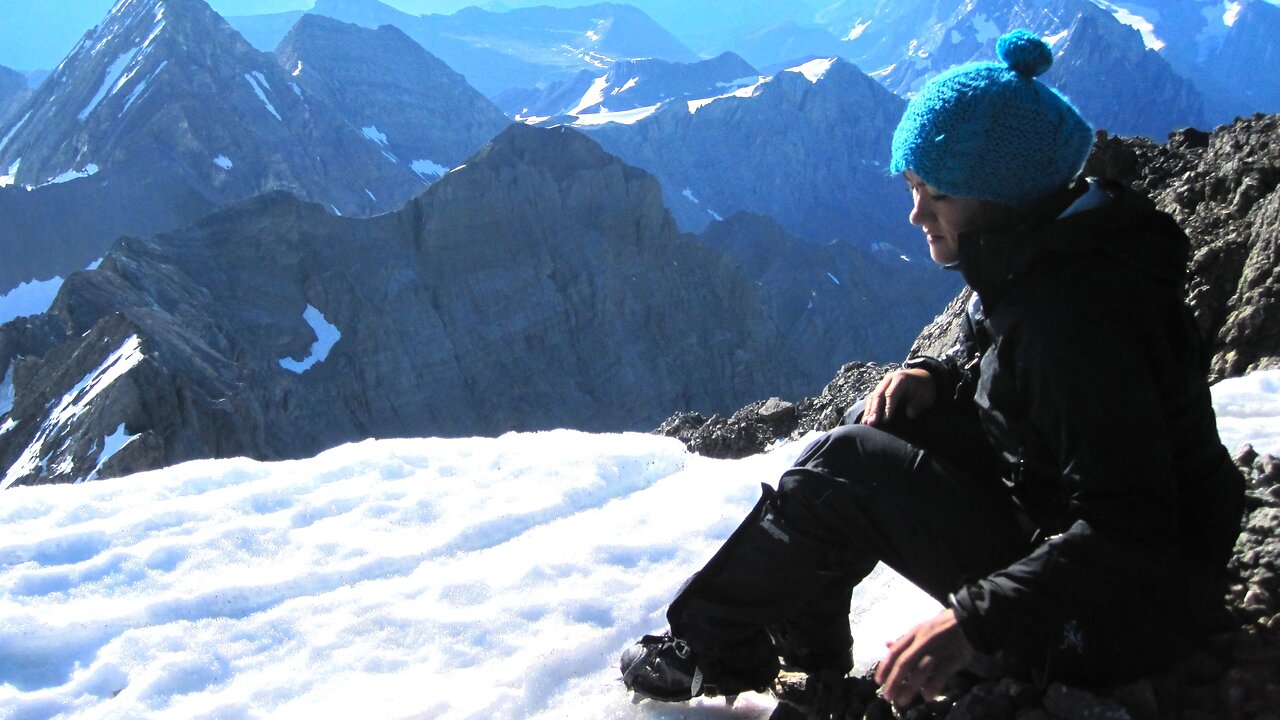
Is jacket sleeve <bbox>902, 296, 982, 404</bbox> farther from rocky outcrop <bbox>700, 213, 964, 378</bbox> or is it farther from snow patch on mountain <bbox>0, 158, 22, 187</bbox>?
snow patch on mountain <bbox>0, 158, 22, 187</bbox>

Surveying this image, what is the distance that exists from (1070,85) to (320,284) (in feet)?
531

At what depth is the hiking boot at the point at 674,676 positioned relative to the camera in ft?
10.4

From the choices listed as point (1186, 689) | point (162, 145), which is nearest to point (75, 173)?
point (162, 145)

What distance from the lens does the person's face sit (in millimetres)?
2639

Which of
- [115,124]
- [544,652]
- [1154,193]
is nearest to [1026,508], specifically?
[544,652]

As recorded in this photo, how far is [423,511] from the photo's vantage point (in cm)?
548

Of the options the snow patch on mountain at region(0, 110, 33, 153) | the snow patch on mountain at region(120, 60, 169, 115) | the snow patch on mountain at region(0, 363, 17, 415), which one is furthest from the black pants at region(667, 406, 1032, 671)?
the snow patch on mountain at region(0, 110, 33, 153)

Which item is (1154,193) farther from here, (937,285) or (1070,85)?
(1070,85)

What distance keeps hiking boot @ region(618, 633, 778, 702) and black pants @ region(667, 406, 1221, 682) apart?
5 cm

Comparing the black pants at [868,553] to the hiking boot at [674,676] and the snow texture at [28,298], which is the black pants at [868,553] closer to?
the hiking boot at [674,676]

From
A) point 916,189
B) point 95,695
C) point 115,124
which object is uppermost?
point 115,124

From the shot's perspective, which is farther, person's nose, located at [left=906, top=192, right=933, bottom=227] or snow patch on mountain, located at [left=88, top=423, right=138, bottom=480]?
snow patch on mountain, located at [left=88, top=423, right=138, bottom=480]

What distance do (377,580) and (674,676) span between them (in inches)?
81.0

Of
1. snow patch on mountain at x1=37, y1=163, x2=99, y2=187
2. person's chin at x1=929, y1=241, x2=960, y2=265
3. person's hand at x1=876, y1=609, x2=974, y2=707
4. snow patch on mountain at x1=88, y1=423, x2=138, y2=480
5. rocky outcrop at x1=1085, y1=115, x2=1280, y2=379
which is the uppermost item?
snow patch on mountain at x1=37, y1=163, x2=99, y2=187
